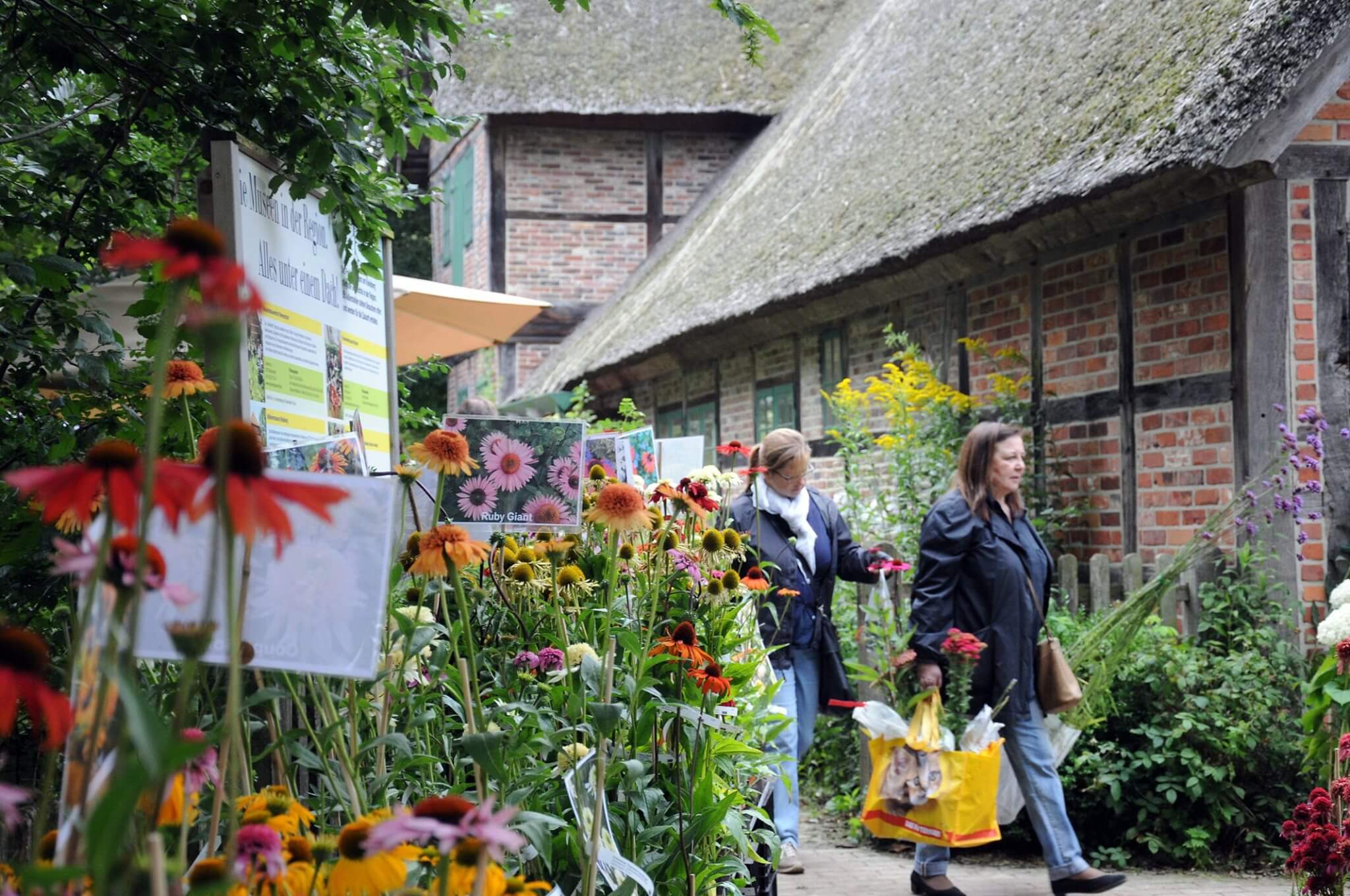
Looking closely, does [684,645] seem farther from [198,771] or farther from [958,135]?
[958,135]

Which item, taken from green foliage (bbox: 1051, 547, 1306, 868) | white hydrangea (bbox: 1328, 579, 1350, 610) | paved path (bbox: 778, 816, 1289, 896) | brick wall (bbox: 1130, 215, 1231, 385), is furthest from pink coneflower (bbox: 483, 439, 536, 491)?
brick wall (bbox: 1130, 215, 1231, 385)

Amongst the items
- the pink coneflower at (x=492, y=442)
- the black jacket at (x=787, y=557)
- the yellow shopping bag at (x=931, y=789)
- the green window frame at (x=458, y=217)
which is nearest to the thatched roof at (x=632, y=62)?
the green window frame at (x=458, y=217)

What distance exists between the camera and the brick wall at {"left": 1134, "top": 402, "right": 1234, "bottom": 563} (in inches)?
245

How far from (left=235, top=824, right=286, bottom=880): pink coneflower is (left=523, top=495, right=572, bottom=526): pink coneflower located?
1.74 m

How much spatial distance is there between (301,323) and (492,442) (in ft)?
1.63

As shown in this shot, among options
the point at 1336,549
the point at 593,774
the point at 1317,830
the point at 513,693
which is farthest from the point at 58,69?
the point at 1336,549

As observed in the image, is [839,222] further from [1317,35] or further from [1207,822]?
[1207,822]

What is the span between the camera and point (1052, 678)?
5.07m

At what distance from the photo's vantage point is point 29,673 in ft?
3.07

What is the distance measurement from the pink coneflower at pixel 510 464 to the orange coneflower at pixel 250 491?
2.07 meters

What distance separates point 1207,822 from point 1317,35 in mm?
3179

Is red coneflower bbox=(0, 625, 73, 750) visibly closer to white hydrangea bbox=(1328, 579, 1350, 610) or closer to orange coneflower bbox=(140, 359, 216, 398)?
orange coneflower bbox=(140, 359, 216, 398)

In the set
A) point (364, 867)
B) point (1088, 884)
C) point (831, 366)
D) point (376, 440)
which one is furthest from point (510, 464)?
point (831, 366)

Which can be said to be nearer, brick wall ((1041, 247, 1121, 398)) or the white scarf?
the white scarf
